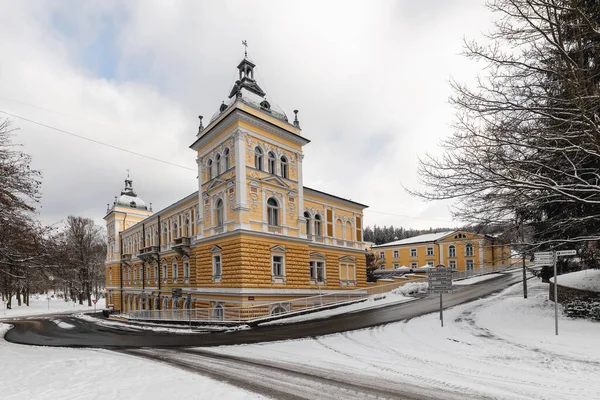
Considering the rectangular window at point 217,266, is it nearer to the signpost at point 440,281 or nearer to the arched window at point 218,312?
the arched window at point 218,312

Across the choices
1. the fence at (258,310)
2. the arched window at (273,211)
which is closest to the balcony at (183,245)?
the fence at (258,310)

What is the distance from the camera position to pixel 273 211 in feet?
82.4

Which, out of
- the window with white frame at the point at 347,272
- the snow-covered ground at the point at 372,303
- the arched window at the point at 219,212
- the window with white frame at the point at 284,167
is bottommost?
the snow-covered ground at the point at 372,303

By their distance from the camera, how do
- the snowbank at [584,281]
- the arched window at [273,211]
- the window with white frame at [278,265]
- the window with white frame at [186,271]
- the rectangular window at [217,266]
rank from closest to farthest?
the snowbank at [584,281]
the rectangular window at [217,266]
the window with white frame at [278,265]
the arched window at [273,211]
the window with white frame at [186,271]

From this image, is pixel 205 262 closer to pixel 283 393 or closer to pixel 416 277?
pixel 283 393

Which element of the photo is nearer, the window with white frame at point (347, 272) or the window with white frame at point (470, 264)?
the window with white frame at point (347, 272)

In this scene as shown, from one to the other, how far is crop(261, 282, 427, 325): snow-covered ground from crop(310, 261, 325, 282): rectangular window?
4.18 metres

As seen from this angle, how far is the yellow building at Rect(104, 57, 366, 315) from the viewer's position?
2261cm

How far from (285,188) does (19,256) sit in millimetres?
15809

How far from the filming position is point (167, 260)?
34.8 m

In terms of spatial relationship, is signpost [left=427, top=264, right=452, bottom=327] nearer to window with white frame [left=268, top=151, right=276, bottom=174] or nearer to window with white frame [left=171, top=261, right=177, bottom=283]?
window with white frame [left=268, top=151, right=276, bottom=174]

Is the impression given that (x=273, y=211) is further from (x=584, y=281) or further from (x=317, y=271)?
(x=584, y=281)

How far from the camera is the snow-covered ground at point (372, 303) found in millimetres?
21069

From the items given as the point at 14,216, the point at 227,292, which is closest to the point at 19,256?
the point at 14,216
